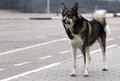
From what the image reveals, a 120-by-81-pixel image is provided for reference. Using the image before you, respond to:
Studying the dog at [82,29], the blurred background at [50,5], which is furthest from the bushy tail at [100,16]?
the blurred background at [50,5]

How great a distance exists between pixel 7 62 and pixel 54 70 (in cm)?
225

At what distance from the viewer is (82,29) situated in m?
10.9

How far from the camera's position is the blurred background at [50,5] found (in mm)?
42594

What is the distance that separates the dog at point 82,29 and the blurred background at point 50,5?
3058 centimetres

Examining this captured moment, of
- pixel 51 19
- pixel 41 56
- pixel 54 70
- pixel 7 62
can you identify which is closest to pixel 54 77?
pixel 54 70

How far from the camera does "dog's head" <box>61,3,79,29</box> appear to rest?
1021cm

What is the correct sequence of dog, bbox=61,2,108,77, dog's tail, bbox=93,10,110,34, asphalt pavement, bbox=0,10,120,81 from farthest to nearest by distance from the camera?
dog's tail, bbox=93,10,110,34
asphalt pavement, bbox=0,10,120,81
dog, bbox=61,2,108,77

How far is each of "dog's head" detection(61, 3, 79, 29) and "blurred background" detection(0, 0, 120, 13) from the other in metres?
31.9

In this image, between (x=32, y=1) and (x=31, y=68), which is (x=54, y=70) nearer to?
(x=31, y=68)

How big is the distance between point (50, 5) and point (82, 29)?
104 feet

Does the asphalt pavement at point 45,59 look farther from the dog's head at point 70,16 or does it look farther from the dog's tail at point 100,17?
the dog's head at point 70,16

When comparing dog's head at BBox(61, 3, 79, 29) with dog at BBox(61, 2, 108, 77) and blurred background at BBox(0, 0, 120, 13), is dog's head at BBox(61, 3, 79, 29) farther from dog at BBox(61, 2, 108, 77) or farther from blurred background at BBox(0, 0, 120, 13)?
blurred background at BBox(0, 0, 120, 13)

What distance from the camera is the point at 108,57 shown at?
46.2 ft

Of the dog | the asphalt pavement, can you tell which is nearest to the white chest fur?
the dog
